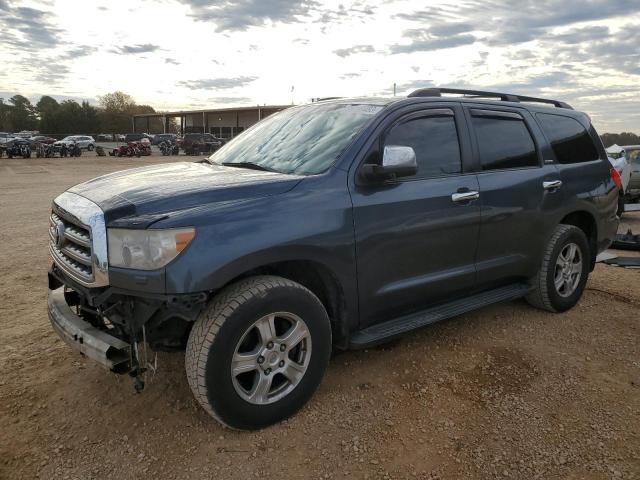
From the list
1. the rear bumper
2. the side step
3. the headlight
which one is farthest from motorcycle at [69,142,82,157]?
the headlight

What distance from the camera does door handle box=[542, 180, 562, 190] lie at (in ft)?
14.4

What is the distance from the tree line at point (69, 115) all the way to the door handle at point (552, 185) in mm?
94810

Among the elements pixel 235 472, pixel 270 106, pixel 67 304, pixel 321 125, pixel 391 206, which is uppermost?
pixel 270 106

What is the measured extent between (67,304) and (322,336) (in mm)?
1666

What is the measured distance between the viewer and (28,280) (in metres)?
5.52

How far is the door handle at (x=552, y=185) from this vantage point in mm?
4398

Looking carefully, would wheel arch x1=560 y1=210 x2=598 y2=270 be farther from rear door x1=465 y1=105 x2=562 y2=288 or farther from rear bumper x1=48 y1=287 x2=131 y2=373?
rear bumper x1=48 y1=287 x2=131 y2=373

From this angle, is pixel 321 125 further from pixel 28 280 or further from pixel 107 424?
pixel 28 280

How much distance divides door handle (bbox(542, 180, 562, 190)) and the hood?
2445 mm

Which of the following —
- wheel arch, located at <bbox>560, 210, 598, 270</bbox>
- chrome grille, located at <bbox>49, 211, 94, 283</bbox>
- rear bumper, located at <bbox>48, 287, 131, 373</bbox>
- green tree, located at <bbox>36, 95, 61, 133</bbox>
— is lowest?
rear bumper, located at <bbox>48, 287, 131, 373</bbox>

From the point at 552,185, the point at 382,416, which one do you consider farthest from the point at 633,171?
the point at 382,416

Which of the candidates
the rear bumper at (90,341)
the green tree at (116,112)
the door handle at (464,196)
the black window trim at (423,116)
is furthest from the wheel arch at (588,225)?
the green tree at (116,112)

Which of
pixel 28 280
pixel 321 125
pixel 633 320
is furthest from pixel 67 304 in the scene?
pixel 633 320

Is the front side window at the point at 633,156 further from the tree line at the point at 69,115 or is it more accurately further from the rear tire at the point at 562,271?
the tree line at the point at 69,115
